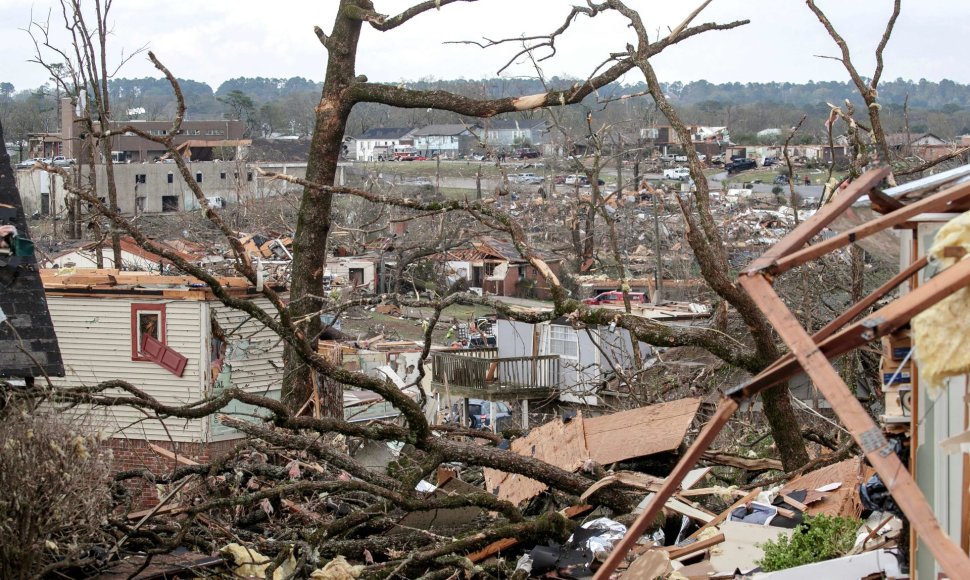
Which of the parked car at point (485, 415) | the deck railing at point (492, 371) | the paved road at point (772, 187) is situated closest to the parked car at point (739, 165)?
the paved road at point (772, 187)

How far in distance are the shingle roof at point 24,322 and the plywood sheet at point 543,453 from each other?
3602 mm

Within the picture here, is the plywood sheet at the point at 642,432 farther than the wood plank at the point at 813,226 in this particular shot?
Yes

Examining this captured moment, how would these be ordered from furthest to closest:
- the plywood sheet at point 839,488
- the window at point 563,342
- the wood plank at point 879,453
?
the window at point 563,342 → the plywood sheet at point 839,488 → the wood plank at point 879,453

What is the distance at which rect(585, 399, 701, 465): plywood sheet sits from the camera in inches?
302

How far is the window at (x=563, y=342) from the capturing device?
67.2 feet

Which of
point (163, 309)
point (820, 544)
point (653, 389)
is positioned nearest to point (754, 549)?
point (820, 544)

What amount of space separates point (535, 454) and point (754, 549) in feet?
8.12

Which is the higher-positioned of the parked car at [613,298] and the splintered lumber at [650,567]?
the splintered lumber at [650,567]

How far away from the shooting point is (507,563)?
655 centimetres

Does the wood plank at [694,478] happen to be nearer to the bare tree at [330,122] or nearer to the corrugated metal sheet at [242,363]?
the bare tree at [330,122]

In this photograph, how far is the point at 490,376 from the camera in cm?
1936

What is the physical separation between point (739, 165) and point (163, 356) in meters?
63.6

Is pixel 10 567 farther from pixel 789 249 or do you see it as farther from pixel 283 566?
pixel 789 249

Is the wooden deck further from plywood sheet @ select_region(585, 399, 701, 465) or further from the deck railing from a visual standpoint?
plywood sheet @ select_region(585, 399, 701, 465)
